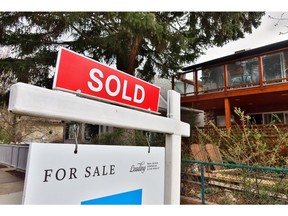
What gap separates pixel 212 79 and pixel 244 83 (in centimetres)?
179

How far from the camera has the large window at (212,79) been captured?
11.5 meters

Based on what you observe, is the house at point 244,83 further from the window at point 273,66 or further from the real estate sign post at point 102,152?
the real estate sign post at point 102,152

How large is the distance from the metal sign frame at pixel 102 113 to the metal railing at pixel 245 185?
1946 millimetres

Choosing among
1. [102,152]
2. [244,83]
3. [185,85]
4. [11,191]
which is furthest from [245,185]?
[185,85]

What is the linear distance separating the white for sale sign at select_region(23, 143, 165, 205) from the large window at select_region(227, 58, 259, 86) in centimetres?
1010

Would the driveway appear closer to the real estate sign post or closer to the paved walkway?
the paved walkway

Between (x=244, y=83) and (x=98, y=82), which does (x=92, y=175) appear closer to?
(x=98, y=82)

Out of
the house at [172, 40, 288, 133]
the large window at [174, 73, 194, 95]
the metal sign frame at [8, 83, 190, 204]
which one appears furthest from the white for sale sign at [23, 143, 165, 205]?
the large window at [174, 73, 194, 95]

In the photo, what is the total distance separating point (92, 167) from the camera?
1.29m

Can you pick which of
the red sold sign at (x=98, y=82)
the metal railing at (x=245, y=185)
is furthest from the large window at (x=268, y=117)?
the red sold sign at (x=98, y=82)
